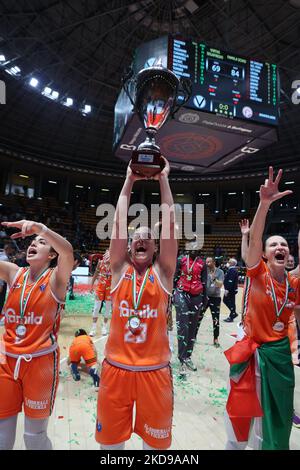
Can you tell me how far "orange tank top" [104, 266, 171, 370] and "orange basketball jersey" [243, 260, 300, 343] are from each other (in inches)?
31.3

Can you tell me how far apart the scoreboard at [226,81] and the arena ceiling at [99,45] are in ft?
18.7

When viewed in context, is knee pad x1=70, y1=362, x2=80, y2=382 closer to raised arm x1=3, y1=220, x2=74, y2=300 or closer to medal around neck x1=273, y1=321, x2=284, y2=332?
raised arm x1=3, y1=220, x2=74, y2=300

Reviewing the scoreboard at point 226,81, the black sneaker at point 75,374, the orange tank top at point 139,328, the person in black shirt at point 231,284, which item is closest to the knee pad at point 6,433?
the orange tank top at point 139,328

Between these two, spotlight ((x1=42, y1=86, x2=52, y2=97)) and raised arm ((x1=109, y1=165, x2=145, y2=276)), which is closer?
raised arm ((x1=109, y1=165, x2=145, y2=276))

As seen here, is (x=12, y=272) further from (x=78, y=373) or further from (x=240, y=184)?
(x=240, y=184)

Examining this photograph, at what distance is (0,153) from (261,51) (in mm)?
18216

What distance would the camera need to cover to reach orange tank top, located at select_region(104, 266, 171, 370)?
1.86 m

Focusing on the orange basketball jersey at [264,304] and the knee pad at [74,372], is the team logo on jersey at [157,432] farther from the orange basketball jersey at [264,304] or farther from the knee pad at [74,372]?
the knee pad at [74,372]

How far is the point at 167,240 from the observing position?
82.4 inches

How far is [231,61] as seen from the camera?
6703 mm

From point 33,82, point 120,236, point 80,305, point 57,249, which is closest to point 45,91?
point 33,82

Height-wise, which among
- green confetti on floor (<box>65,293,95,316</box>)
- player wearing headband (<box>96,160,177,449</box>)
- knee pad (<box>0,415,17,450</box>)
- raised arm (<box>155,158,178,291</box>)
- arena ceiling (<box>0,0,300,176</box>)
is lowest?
green confetti on floor (<box>65,293,95,316</box>)

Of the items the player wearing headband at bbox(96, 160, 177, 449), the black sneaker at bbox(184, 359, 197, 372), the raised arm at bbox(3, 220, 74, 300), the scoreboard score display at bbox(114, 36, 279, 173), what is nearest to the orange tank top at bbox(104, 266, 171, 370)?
the player wearing headband at bbox(96, 160, 177, 449)

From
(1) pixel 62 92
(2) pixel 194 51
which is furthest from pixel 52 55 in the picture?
(2) pixel 194 51
